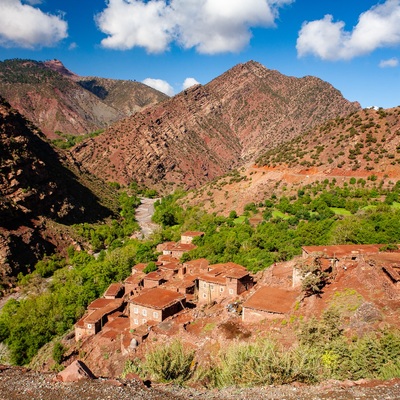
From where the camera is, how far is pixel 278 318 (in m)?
19.6

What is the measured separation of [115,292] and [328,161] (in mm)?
38731

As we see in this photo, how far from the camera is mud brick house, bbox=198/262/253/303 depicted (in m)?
28.6

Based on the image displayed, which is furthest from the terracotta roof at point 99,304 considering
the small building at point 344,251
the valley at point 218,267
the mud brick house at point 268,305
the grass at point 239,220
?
the grass at point 239,220

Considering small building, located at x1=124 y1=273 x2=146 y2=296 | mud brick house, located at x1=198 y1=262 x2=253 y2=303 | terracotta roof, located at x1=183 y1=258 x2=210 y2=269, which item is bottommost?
small building, located at x1=124 y1=273 x2=146 y2=296

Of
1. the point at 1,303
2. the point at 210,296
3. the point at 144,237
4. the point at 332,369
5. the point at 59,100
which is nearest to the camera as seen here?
the point at 332,369

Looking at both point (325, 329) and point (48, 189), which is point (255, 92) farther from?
point (325, 329)

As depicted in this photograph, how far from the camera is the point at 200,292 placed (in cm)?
3114

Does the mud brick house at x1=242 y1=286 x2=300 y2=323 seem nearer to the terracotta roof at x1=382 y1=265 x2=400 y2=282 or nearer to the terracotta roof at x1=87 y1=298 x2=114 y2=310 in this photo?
the terracotta roof at x1=382 y1=265 x2=400 y2=282

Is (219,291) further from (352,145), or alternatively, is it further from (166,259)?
(352,145)

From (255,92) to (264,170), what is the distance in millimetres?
116265

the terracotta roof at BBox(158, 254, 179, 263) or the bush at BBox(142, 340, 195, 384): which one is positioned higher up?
the bush at BBox(142, 340, 195, 384)

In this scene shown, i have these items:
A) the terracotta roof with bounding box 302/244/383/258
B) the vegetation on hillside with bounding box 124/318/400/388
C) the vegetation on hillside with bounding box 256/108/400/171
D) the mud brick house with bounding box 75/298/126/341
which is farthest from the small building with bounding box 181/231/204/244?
the vegetation on hillside with bounding box 124/318/400/388

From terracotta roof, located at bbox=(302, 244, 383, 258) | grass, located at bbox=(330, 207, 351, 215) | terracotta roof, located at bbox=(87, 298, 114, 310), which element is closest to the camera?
terracotta roof, located at bbox=(302, 244, 383, 258)

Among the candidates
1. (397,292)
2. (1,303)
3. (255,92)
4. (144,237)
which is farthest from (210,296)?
(255,92)
